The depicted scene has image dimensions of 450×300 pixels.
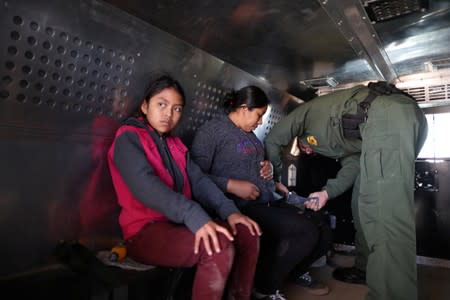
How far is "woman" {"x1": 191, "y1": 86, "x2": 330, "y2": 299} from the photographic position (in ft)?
4.09

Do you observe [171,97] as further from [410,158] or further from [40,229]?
[410,158]

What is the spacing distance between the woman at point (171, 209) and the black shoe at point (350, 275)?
0.88 metres

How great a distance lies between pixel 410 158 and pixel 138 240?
949 millimetres

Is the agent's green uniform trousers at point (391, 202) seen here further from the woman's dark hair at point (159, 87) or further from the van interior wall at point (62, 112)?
the van interior wall at point (62, 112)

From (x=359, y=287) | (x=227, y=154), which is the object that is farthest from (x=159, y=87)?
(x=359, y=287)

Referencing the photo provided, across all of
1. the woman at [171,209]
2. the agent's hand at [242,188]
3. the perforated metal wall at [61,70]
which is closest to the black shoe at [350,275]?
the agent's hand at [242,188]

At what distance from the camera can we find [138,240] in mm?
896

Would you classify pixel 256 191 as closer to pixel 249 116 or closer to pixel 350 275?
pixel 249 116

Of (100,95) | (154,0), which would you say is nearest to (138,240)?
(100,95)

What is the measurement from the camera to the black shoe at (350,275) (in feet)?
5.17

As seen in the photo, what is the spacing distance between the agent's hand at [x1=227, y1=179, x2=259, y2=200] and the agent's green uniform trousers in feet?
1.37

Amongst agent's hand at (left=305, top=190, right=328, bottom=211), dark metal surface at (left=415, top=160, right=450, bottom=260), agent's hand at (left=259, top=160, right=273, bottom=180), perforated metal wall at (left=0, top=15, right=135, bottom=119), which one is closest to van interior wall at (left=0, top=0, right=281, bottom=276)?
perforated metal wall at (left=0, top=15, right=135, bottom=119)

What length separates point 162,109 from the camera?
1.08m

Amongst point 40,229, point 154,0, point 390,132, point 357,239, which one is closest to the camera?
point 40,229
